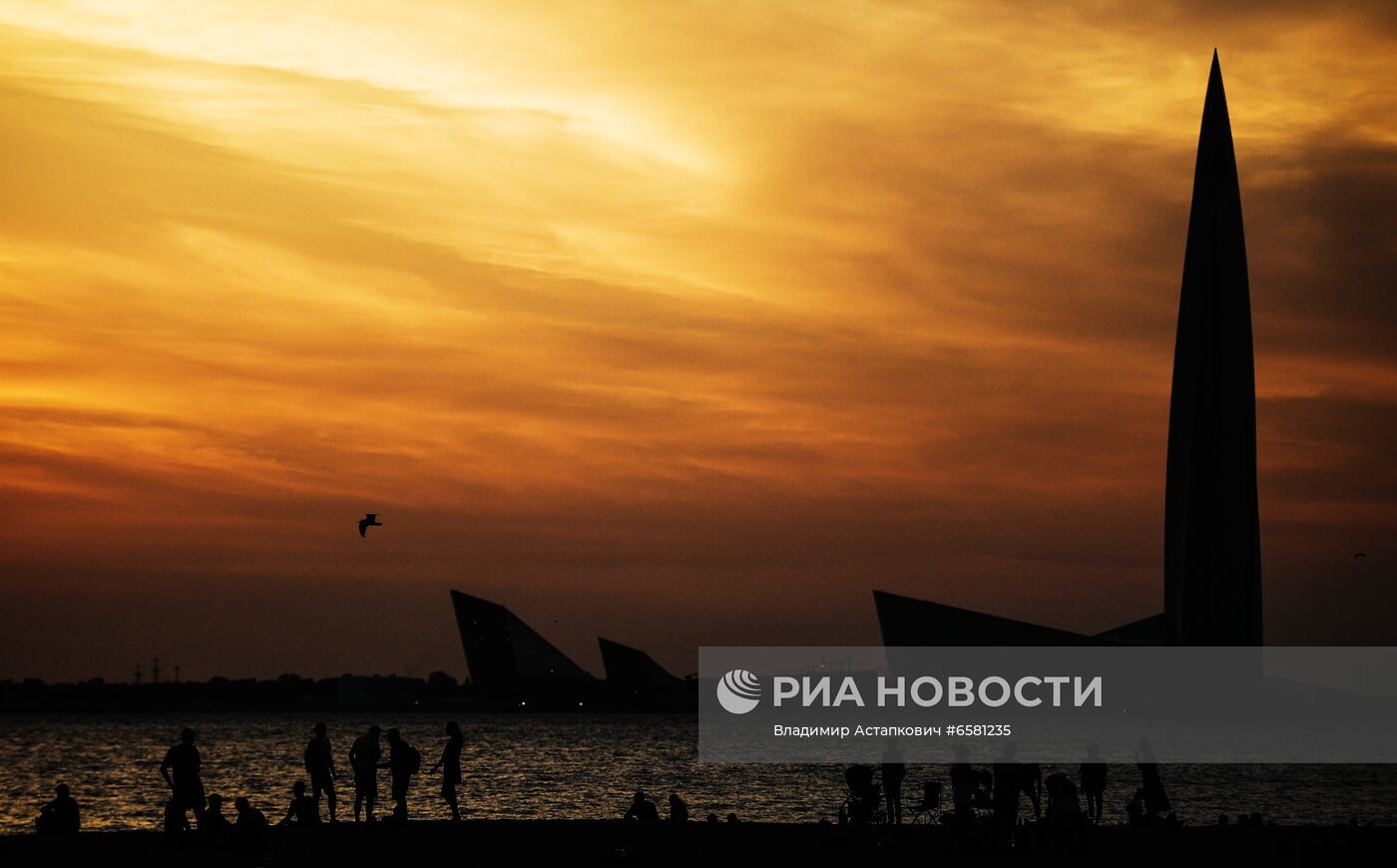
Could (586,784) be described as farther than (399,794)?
Yes

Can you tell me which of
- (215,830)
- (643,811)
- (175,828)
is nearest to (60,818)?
(175,828)

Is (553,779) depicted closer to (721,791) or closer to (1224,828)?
(721,791)

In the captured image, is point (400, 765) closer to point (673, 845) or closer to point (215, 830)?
point (215, 830)

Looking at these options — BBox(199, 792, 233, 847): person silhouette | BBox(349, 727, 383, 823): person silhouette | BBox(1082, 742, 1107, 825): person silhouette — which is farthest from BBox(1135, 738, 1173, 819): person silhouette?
BBox(199, 792, 233, 847): person silhouette

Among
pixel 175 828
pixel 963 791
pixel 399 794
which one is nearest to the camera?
pixel 175 828

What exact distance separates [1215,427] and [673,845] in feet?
105

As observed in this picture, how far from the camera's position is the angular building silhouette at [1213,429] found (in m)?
47.0

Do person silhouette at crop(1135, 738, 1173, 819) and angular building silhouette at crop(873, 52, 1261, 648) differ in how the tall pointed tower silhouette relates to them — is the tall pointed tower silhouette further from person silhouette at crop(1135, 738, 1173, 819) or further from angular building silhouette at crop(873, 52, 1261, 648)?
person silhouette at crop(1135, 738, 1173, 819)

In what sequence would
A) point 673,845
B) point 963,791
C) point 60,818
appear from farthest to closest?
point 963,791, point 60,818, point 673,845

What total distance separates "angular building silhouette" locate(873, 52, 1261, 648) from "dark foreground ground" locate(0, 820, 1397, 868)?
983 inches

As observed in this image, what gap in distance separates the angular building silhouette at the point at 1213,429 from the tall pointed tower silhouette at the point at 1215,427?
3cm

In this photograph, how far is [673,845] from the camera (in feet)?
68.4

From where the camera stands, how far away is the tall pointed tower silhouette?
1850 inches

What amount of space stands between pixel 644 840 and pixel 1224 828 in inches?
368
